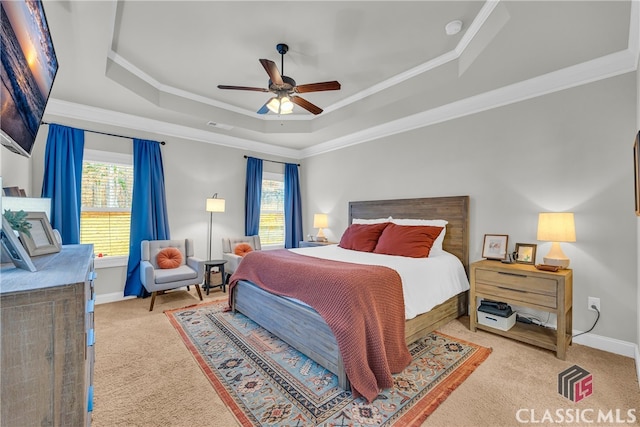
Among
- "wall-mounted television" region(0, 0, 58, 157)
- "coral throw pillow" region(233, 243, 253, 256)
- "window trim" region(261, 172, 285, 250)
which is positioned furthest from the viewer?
"window trim" region(261, 172, 285, 250)

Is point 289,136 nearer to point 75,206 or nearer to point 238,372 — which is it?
point 75,206

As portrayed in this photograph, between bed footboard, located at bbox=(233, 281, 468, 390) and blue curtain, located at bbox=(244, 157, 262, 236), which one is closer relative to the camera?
bed footboard, located at bbox=(233, 281, 468, 390)

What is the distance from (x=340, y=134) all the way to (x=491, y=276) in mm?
3203

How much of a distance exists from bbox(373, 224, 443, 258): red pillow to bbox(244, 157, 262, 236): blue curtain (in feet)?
8.74

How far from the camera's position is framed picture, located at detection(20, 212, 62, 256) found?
4.56 ft

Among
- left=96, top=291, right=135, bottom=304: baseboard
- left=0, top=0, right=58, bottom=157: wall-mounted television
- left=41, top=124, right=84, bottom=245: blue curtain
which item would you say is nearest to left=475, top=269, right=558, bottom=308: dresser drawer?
left=0, top=0, right=58, bottom=157: wall-mounted television

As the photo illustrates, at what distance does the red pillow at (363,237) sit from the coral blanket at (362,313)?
3.92 feet

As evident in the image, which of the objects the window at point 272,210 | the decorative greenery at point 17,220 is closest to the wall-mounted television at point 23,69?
the decorative greenery at point 17,220

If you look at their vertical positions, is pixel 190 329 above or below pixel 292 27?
below

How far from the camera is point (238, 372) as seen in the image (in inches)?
86.2

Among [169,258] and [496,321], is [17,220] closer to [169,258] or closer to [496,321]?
[169,258]

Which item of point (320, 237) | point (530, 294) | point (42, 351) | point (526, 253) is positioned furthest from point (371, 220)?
point (42, 351)

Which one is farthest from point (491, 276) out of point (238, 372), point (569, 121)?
point (238, 372)

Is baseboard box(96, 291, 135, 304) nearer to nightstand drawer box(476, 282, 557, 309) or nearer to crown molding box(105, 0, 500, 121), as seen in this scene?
crown molding box(105, 0, 500, 121)
